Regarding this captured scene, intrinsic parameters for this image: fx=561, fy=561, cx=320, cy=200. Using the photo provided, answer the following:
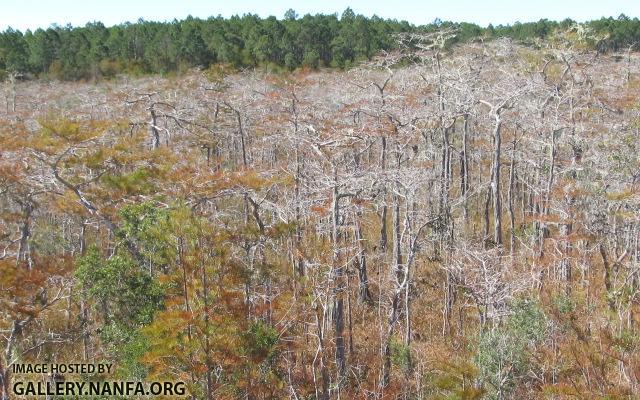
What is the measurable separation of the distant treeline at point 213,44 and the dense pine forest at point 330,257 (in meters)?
16.6

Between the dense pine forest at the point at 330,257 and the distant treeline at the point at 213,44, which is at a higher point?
the distant treeline at the point at 213,44

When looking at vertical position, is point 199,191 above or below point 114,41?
below

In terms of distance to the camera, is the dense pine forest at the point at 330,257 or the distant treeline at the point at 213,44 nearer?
the dense pine forest at the point at 330,257

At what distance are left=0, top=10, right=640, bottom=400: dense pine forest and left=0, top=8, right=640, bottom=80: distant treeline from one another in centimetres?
1661

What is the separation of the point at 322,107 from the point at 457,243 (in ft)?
30.2

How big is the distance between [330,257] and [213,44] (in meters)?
36.0

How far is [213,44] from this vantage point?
4291cm

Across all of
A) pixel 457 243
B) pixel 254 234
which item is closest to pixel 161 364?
pixel 254 234

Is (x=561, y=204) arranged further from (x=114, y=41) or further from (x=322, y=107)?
(x=114, y=41)

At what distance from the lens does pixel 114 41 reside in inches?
1763

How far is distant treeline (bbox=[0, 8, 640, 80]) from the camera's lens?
137 feet

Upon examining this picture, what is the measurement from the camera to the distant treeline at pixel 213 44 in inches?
1640

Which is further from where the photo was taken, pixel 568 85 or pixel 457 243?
pixel 568 85

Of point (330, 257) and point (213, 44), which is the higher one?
point (213, 44)
